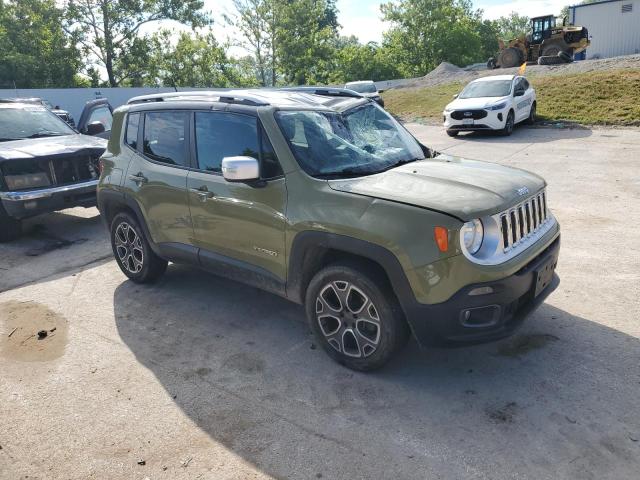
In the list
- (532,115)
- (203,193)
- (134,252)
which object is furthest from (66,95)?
(203,193)

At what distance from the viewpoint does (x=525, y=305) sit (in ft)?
11.0

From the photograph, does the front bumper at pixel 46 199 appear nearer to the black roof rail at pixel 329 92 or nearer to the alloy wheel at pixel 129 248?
the alloy wheel at pixel 129 248

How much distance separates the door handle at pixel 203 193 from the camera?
4.20m

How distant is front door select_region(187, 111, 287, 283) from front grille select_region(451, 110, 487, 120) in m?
12.0

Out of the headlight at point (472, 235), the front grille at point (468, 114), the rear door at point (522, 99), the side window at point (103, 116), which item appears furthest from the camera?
the rear door at point (522, 99)

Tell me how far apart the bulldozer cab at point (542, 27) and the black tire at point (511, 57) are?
119cm

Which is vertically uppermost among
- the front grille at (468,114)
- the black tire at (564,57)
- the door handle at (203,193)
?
the black tire at (564,57)

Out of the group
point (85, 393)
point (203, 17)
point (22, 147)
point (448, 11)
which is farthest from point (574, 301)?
point (448, 11)

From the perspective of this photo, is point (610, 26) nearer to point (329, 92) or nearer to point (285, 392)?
point (329, 92)

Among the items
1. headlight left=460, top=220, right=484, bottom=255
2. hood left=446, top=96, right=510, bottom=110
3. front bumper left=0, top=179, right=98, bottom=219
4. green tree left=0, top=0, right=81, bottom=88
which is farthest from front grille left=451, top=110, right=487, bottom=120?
green tree left=0, top=0, right=81, bottom=88

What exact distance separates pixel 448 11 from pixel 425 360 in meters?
49.8

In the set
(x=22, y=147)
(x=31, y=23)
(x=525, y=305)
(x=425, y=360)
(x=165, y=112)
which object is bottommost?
(x=425, y=360)

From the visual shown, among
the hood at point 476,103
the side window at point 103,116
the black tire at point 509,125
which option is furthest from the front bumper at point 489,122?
the side window at point 103,116

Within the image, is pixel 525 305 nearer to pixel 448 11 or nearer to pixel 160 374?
pixel 160 374
